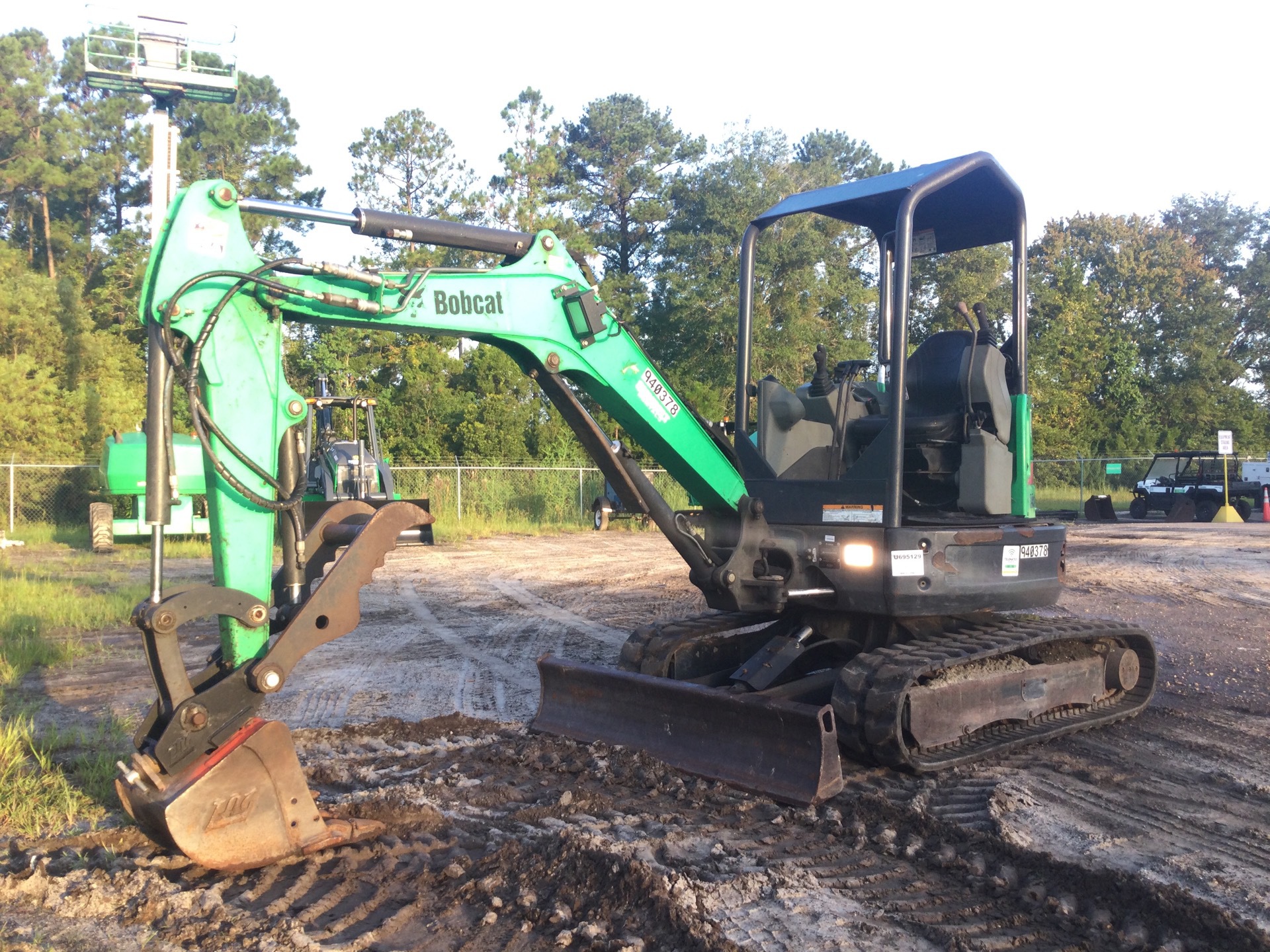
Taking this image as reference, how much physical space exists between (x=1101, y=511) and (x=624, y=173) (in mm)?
22106

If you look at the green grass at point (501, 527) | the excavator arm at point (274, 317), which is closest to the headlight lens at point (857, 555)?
the excavator arm at point (274, 317)

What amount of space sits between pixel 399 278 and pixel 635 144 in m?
37.7

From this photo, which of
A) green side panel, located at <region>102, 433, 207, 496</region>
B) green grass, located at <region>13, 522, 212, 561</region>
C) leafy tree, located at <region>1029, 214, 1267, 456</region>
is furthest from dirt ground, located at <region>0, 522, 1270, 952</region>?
leafy tree, located at <region>1029, 214, 1267, 456</region>

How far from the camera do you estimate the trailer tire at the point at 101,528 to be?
56.1ft

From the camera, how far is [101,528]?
17.2m

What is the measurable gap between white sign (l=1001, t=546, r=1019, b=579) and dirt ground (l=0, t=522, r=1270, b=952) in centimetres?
93

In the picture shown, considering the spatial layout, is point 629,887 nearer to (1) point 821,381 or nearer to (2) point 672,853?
(2) point 672,853

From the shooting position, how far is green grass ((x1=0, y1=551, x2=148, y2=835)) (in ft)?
14.0

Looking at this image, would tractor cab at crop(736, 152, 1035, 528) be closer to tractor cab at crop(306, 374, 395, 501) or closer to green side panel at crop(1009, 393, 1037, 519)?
green side panel at crop(1009, 393, 1037, 519)

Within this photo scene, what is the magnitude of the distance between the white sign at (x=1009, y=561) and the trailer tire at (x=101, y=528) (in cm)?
1574

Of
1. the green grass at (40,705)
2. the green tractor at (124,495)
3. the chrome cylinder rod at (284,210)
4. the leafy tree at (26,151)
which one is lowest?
the green grass at (40,705)

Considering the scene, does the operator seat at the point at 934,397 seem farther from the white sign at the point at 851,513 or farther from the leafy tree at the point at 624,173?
the leafy tree at the point at 624,173

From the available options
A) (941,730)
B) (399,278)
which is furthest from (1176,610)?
(399,278)

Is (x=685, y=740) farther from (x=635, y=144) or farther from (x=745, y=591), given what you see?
(x=635, y=144)
